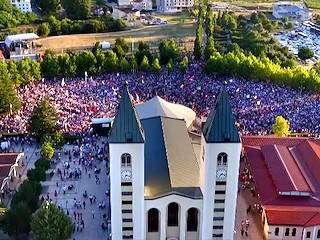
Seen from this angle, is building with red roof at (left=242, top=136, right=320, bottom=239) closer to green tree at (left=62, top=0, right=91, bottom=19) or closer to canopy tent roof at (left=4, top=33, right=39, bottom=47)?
canopy tent roof at (left=4, top=33, right=39, bottom=47)

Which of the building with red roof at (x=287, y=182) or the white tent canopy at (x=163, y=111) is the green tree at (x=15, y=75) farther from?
the building with red roof at (x=287, y=182)

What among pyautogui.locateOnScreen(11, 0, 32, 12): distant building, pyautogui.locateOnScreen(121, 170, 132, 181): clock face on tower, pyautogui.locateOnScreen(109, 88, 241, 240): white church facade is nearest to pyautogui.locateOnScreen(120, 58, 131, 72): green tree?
pyautogui.locateOnScreen(109, 88, 241, 240): white church facade

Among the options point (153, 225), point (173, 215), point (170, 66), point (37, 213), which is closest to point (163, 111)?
point (173, 215)

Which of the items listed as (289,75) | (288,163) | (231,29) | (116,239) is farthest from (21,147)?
(231,29)

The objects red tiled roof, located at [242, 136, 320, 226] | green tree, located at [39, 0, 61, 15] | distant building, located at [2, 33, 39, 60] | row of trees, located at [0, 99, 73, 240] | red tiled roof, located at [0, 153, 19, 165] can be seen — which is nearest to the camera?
row of trees, located at [0, 99, 73, 240]

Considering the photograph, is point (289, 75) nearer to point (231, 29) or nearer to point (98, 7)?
point (231, 29)

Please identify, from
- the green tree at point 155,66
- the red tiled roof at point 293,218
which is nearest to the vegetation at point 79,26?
the green tree at point 155,66
